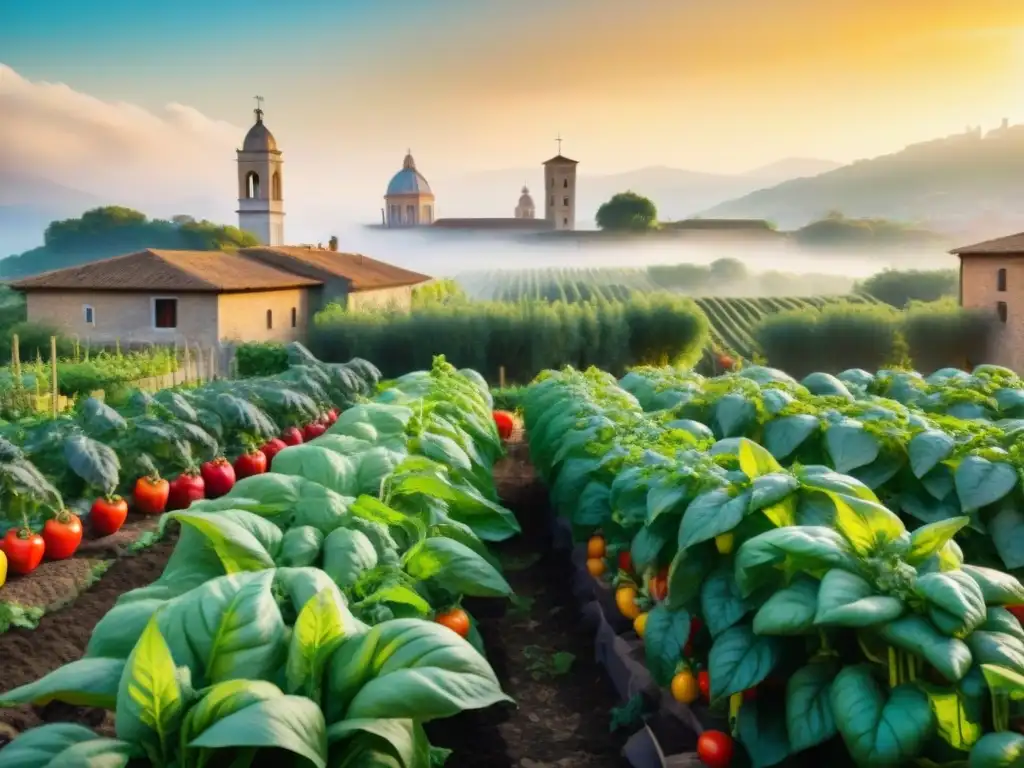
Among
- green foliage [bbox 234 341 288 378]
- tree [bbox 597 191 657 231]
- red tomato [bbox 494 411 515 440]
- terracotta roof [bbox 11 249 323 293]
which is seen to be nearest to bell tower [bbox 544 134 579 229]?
tree [bbox 597 191 657 231]

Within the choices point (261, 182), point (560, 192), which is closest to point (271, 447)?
point (261, 182)

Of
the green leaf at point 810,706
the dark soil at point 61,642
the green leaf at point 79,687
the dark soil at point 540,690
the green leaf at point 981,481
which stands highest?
the green leaf at point 981,481

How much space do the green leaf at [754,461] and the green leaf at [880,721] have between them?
0.65m

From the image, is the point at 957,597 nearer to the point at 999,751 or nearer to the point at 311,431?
the point at 999,751

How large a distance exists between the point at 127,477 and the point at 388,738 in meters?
4.60

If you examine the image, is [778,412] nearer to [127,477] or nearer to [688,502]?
[688,502]

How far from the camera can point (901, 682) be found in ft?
6.65

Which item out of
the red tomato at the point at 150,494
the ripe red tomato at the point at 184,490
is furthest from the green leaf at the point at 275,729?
the ripe red tomato at the point at 184,490

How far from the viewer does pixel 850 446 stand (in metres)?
3.25

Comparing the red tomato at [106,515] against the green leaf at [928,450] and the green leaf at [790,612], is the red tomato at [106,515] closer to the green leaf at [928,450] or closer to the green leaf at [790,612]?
the green leaf at [928,450]

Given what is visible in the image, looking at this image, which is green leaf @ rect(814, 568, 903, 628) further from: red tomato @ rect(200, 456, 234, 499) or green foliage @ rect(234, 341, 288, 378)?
green foliage @ rect(234, 341, 288, 378)

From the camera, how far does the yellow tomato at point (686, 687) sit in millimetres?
2713

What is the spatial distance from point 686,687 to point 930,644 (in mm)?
933

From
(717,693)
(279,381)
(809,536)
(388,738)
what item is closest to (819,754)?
(717,693)
